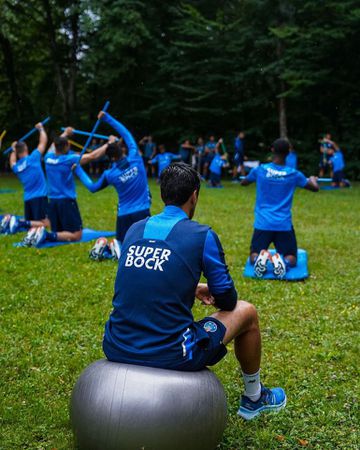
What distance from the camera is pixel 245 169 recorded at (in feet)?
82.5

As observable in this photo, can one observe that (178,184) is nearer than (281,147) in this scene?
Yes

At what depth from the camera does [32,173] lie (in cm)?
1096

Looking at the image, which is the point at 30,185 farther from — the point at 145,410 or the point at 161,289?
the point at 145,410

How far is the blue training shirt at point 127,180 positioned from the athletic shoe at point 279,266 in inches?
90.7

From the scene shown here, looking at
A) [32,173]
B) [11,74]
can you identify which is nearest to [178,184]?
[32,173]

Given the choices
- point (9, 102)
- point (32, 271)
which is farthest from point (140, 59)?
point (32, 271)

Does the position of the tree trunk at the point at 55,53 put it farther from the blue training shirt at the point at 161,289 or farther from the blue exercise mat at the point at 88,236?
the blue training shirt at the point at 161,289

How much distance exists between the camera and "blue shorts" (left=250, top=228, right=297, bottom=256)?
7.85m

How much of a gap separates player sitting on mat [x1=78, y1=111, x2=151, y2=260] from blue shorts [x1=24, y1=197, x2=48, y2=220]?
8.79 feet

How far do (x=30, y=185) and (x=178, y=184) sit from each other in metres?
8.07

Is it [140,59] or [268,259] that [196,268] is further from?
[140,59]

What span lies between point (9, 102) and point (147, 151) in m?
9.39

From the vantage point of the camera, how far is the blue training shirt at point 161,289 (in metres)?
3.18

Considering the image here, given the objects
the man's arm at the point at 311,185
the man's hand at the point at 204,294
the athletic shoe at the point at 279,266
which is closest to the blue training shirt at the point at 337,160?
the man's arm at the point at 311,185
